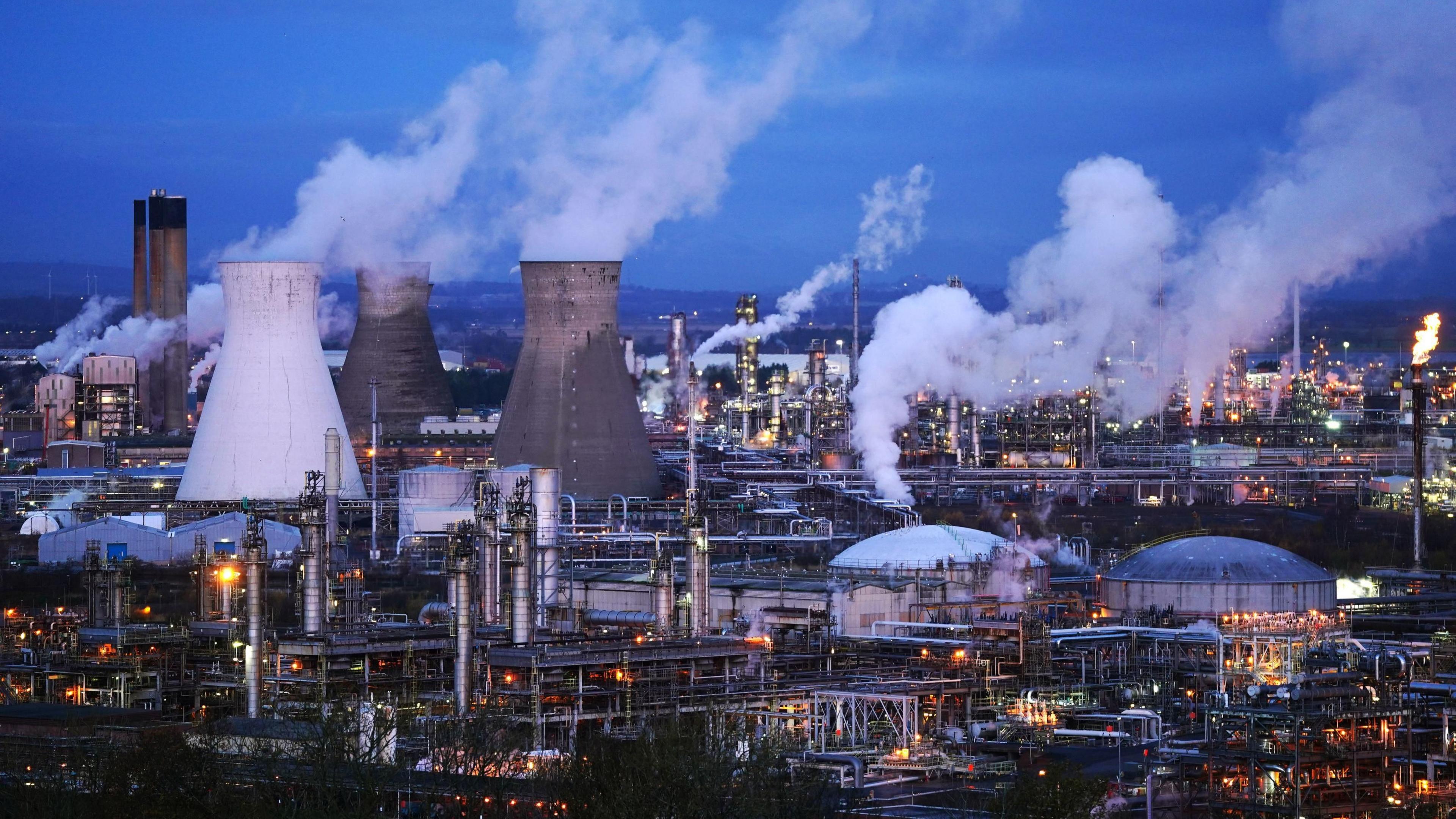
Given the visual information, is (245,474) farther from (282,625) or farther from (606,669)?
(606,669)

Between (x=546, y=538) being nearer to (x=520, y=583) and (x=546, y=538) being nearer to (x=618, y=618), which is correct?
(x=618, y=618)

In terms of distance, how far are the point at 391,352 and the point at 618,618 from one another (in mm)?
22603

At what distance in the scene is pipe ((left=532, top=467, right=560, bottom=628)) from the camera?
82.8ft

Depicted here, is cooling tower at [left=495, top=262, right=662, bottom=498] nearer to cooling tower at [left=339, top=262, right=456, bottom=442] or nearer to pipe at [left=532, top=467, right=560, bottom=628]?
pipe at [left=532, top=467, right=560, bottom=628]

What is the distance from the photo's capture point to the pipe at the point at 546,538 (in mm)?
25250

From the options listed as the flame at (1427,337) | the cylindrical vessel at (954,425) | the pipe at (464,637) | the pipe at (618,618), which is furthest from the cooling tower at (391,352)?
the pipe at (464,637)

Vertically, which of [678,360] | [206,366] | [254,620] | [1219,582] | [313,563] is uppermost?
[678,360]

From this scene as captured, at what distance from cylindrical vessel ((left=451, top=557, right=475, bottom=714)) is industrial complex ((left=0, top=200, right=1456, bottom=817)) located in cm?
3

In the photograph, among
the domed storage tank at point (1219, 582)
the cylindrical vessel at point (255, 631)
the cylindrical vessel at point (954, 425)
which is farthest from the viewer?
the cylindrical vessel at point (954, 425)

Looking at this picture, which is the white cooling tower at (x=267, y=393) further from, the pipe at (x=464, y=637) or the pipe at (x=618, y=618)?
the pipe at (x=464, y=637)

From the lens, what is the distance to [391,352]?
47.9 meters

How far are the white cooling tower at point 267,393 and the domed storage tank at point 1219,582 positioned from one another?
13059 mm

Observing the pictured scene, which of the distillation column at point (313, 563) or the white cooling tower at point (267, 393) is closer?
the distillation column at point (313, 563)

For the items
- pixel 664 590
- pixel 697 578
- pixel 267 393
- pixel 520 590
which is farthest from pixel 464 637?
pixel 267 393
